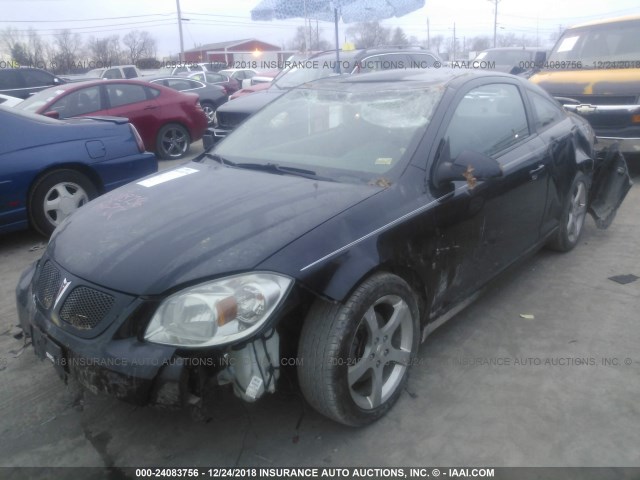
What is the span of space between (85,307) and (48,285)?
0.36m

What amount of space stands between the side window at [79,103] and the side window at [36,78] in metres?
8.28

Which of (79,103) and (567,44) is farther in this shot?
(79,103)

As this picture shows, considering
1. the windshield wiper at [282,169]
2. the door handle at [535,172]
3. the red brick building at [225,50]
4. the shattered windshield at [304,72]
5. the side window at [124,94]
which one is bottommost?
the door handle at [535,172]

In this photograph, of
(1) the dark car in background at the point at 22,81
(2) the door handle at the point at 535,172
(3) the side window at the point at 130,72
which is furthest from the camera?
(3) the side window at the point at 130,72

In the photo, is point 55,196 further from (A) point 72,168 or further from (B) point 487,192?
(B) point 487,192

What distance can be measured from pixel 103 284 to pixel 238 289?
1.88 feet

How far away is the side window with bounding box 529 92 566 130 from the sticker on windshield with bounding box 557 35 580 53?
4367mm

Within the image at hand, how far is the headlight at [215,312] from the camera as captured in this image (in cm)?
204

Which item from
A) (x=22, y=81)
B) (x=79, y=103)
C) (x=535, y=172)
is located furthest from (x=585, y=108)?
(x=22, y=81)

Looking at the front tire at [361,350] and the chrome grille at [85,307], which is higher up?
the chrome grille at [85,307]

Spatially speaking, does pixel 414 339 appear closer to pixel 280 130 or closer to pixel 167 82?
pixel 280 130

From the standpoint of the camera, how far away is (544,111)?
161 inches

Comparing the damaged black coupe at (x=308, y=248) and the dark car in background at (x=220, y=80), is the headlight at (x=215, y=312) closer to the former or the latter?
the damaged black coupe at (x=308, y=248)

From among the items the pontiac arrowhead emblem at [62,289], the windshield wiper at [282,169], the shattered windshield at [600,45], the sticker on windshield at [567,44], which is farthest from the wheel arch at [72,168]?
the sticker on windshield at [567,44]
